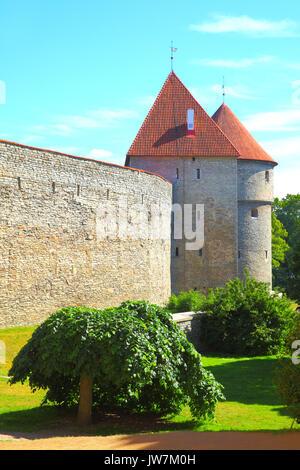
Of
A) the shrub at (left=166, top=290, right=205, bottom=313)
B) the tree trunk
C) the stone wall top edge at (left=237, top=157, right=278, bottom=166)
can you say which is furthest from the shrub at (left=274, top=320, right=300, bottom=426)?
the stone wall top edge at (left=237, top=157, right=278, bottom=166)

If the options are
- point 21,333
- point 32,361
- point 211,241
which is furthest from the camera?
point 211,241

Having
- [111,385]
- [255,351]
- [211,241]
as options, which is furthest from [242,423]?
[211,241]

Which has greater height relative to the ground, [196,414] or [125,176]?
[125,176]

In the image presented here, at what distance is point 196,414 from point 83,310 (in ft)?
8.42

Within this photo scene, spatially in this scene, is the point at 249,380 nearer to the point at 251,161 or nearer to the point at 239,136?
the point at 251,161

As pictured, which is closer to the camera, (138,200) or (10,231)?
(10,231)

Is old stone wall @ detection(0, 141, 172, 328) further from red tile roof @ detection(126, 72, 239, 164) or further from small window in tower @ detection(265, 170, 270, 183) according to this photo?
small window in tower @ detection(265, 170, 270, 183)

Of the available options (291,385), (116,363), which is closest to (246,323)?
(291,385)

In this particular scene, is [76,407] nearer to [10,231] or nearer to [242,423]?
[242,423]

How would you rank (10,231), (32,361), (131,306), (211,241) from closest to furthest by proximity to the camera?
(32,361) → (131,306) → (10,231) → (211,241)

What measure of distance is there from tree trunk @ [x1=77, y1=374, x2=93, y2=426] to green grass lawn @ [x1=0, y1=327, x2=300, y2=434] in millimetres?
174

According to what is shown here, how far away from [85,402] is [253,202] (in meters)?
24.3

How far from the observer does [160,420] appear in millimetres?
9297

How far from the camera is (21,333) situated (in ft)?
47.3
